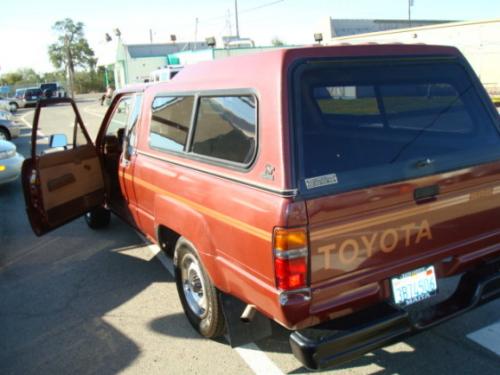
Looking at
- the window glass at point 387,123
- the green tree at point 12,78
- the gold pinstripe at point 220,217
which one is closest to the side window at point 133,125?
the gold pinstripe at point 220,217

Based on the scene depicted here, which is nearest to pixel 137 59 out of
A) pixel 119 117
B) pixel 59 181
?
pixel 119 117

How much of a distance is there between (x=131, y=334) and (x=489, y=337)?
2.62 metres

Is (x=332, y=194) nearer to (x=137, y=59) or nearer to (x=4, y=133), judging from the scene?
(x=4, y=133)

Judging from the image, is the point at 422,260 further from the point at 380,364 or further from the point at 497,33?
the point at 497,33

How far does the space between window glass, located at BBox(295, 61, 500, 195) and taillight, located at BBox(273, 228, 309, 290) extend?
10.9 inches

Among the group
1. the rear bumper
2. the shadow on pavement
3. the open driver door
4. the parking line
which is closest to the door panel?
the open driver door

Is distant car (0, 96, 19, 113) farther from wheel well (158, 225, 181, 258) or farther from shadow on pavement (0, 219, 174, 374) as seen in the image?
wheel well (158, 225, 181, 258)

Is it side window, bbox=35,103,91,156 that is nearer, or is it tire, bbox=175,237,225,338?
tire, bbox=175,237,225,338

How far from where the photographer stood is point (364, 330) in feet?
7.91

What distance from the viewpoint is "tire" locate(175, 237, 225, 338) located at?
325 cm

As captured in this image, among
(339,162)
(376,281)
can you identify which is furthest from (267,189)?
(376,281)

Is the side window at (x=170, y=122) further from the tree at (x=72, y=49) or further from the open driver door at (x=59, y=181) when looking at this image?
the tree at (x=72, y=49)

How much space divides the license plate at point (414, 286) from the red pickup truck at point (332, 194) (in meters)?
0.01

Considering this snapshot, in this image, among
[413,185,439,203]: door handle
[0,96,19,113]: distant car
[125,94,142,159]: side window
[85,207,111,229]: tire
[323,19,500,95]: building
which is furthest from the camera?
[323,19,500,95]: building
